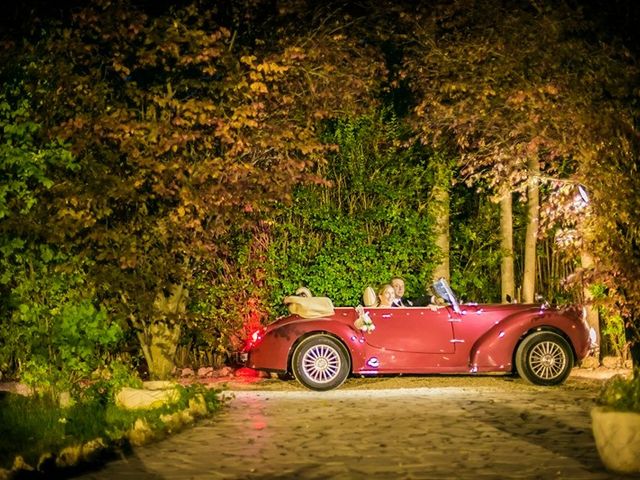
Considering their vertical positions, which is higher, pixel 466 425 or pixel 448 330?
pixel 448 330

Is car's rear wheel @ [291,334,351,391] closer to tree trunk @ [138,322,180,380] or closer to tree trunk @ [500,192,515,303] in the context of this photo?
tree trunk @ [138,322,180,380]

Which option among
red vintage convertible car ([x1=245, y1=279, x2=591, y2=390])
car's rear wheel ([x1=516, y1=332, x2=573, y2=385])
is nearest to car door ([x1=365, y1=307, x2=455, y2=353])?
red vintage convertible car ([x1=245, y1=279, x2=591, y2=390])

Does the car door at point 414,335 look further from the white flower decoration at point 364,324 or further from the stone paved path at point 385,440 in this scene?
the stone paved path at point 385,440

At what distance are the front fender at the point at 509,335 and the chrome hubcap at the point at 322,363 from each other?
1828 millimetres

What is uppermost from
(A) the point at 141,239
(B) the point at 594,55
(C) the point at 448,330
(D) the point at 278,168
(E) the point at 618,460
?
(B) the point at 594,55

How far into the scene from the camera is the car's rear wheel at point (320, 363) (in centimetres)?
1465

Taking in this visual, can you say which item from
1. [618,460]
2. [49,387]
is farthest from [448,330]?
[618,460]

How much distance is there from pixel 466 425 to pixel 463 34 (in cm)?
775

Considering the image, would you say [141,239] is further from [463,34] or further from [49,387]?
[463,34]

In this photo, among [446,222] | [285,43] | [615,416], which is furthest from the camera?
[446,222]

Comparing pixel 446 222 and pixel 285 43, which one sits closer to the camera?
pixel 285 43

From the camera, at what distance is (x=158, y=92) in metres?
14.5

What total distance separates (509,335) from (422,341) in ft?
3.81

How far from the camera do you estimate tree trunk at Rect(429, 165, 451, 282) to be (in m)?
18.4
